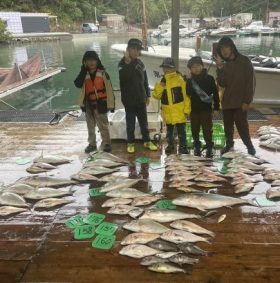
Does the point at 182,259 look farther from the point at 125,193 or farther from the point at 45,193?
the point at 45,193

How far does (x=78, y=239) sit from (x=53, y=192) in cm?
96

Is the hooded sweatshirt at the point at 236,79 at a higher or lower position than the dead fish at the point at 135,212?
higher

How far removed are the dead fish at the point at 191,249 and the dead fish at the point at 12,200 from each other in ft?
5.43

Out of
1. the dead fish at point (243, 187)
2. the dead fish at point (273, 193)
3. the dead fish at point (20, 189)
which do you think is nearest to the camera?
the dead fish at point (273, 193)

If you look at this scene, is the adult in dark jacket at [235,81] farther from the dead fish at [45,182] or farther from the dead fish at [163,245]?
the dead fish at [163,245]

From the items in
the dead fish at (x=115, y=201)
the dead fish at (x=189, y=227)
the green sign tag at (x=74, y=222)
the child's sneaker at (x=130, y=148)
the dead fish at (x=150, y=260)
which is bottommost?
the child's sneaker at (x=130, y=148)

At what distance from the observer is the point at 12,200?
132 inches

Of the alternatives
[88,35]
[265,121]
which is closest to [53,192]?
[265,121]

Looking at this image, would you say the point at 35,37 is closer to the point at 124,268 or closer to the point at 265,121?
the point at 265,121

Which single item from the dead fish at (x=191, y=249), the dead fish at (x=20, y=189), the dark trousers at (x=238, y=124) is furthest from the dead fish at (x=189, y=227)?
the dark trousers at (x=238, y=124)

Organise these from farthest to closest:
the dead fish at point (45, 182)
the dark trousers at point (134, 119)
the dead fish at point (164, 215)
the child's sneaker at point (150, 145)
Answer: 1. the child's sneaker at point (150, 145)
2. the dark trousers at point (134, 119)
3. the dead fish at point (45, 182)
4. the dead fish at point (164, 215)

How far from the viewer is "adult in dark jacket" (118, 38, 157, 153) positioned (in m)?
4.51

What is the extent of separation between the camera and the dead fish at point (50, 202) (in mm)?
3312

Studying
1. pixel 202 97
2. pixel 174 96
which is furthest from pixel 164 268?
pixel 174 96
